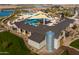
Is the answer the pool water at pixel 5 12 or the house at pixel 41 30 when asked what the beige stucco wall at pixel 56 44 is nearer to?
the house at pixel 41 30

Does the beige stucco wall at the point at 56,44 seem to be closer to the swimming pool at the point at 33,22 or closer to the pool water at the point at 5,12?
the swimming pool at the point at 33,22

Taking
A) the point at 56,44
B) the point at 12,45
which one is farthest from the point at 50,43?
the point at 12,45

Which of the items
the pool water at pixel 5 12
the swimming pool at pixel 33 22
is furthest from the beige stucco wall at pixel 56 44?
the pool water at pixel 5 12

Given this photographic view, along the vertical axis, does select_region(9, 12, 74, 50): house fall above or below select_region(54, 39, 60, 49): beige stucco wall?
above

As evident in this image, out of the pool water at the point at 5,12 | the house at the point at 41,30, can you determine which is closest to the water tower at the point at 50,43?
the house at the point at 41,30

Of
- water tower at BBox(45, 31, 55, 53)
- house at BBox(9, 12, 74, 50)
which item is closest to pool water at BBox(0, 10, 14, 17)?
house at BBox(9, 12, 74, 50)

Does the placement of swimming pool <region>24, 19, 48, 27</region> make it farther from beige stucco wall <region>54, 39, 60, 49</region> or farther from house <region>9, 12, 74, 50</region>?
beige stucco wall <region>54, 39, 60, 49</region>

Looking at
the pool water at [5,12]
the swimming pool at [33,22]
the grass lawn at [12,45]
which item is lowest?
the grass lawn at [12,45]

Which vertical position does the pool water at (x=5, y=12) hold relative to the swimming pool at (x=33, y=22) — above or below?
above
